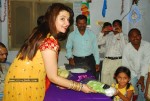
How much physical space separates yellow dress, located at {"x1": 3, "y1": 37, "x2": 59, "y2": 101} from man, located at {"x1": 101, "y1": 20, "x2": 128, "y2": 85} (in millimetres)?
3069

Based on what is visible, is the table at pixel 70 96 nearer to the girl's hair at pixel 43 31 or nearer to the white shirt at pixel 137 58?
the girl's hair at pixel 43 31

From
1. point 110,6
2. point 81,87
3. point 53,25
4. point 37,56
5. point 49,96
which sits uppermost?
point 110,6

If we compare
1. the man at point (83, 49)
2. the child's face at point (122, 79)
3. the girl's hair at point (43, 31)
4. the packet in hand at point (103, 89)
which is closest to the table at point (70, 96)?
the packet in hand at point (103, 89)

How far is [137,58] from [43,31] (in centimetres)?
258

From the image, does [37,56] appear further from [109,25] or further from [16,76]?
[109,25]

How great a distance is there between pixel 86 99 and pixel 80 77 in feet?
2.69

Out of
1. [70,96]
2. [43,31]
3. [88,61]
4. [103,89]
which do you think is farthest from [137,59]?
[43,31]

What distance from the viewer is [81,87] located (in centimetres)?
202

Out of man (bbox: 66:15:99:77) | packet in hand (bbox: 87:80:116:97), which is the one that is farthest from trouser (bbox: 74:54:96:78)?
packet in hand (bbox: 87:80:116:97)

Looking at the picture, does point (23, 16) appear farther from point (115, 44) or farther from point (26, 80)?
point (26, 80)

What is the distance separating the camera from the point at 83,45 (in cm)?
495

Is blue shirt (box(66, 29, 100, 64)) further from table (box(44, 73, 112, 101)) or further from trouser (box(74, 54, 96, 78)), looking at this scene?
table (box(44, 73, 112, 101))

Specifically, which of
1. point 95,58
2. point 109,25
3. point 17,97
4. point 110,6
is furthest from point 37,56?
point 110,6

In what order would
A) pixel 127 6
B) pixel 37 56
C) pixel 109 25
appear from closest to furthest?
pixel 37 56 → pixel 109 25 → pixel 127 6
